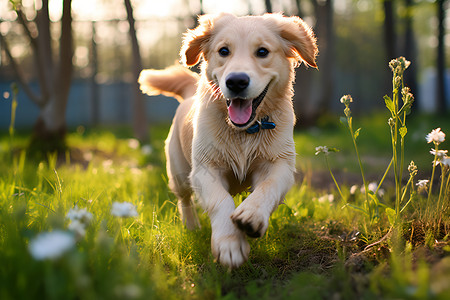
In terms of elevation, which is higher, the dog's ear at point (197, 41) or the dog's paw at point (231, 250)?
the dog's ear at point (197, 41)

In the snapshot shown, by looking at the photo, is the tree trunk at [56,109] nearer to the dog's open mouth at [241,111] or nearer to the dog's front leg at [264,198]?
the dog's open mouth at [241,111]

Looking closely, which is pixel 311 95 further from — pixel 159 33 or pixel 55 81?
pixel 55 81

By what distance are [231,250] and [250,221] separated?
0.17 meters

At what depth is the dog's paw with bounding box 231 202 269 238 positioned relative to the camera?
6.56 feet

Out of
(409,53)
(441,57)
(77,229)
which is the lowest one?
(441,57)

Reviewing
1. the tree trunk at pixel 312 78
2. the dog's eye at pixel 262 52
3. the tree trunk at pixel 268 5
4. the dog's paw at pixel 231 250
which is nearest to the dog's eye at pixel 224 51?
the dog's eye at pixel 262 52

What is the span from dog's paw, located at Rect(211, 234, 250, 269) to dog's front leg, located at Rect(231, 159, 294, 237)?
0.07 meters

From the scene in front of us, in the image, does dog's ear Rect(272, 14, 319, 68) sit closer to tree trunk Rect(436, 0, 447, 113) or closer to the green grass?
the green grass

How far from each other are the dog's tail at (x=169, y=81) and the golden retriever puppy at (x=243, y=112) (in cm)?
68

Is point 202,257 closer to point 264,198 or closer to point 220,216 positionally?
point 220,216

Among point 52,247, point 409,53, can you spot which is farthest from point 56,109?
point 409,53

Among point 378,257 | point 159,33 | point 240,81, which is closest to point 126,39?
point 159,33

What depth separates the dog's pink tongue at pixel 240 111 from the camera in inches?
96.9

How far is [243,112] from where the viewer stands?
2.47m
